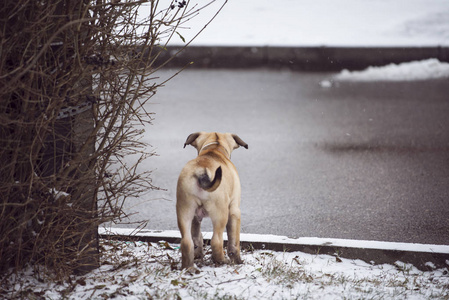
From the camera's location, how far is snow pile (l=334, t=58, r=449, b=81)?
44.0 feet

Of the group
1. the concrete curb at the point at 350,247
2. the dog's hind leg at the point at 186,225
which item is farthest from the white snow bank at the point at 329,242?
the dog's hind leg at the point at 186,225

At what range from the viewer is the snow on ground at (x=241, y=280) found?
3.33 metres

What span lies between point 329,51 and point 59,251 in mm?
12666

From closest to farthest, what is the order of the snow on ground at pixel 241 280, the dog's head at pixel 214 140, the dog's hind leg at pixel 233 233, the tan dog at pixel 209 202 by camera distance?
the snow on ground at pixel 241 280
the tan dog at pixel 209 202
the dog's hind leg at pixel 233 233
the dog's head at pixel 214 140

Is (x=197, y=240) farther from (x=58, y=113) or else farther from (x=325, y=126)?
(x=325, y=126)

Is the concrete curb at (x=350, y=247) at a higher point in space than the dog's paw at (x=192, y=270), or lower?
higher

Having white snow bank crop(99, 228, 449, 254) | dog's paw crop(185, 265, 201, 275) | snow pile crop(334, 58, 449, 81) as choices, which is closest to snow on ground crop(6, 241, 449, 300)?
dog's paw crop(185, 265, 201, 275)

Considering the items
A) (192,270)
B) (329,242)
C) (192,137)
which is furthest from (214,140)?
(329,242)

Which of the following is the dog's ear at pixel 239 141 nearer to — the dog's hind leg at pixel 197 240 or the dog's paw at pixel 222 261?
the dog's hind leg at pixel 197 240

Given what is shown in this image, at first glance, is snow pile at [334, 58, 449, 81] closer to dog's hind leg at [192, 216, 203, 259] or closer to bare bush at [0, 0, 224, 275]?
dog's hind leg at [192, 216, 203, 259]

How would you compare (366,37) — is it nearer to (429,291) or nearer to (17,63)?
(429,291)

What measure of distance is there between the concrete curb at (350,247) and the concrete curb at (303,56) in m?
10.2

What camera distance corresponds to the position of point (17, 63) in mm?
3027

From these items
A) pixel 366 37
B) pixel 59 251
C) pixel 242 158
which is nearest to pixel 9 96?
pixel 59 251
